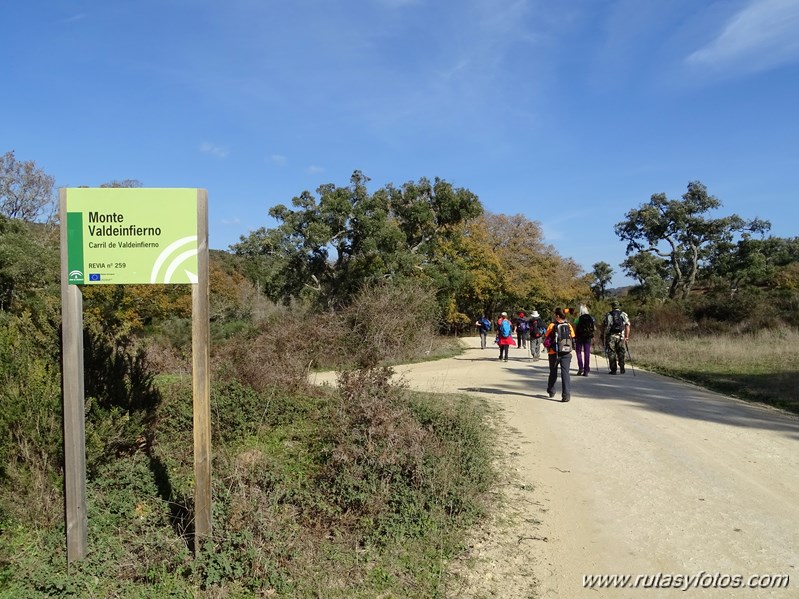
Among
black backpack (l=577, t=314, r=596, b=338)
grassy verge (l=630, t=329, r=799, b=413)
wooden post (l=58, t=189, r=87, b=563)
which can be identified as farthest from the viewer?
black backpack (l=577, t=314, r=596, b=338)

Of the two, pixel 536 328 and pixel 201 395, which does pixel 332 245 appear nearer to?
pixel 536 328

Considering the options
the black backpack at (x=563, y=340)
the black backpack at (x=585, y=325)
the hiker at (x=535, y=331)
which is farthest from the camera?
the hiker at (x=535, y=331)

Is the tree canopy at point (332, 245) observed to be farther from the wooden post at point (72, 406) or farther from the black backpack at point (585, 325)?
the wooden post at point (72, 406)

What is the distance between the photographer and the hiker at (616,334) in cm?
1471

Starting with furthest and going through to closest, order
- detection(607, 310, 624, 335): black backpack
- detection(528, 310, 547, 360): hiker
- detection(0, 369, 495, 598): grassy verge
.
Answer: detection(528, 310, 547, 360): hiker < detection(607, 310, 624, 335): black backpack < detection(0, 369, 495, 598): grassy verge

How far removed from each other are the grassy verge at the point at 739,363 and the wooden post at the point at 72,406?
11.3m

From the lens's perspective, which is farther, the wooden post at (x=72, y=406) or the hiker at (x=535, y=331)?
the hiker at (x=535, y=331)

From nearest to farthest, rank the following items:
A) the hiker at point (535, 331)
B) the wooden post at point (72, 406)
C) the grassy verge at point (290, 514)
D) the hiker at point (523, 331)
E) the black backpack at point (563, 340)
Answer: the grassy verge at point (290, 514) → the wooden post at point (72, 406) → the black backpack at point (563, 340) → the hiker at point (535, 331) → the hiker at point (523, 331)

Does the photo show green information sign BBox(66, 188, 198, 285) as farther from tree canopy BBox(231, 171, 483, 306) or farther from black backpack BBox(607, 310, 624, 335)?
tree canopy BBox(231, 171, 483, 306)

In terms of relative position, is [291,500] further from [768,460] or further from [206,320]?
[768,460]

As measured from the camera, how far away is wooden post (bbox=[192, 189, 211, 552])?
4.19 metres

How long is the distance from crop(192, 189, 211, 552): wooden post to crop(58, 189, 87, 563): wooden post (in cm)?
83

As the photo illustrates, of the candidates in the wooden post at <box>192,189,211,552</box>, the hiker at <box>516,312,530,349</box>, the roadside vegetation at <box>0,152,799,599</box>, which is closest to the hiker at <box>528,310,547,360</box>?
the hiker at <box>516,312,530,349</box>

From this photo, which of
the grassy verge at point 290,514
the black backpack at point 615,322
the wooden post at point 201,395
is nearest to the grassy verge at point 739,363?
the black backpack at point 615,322
